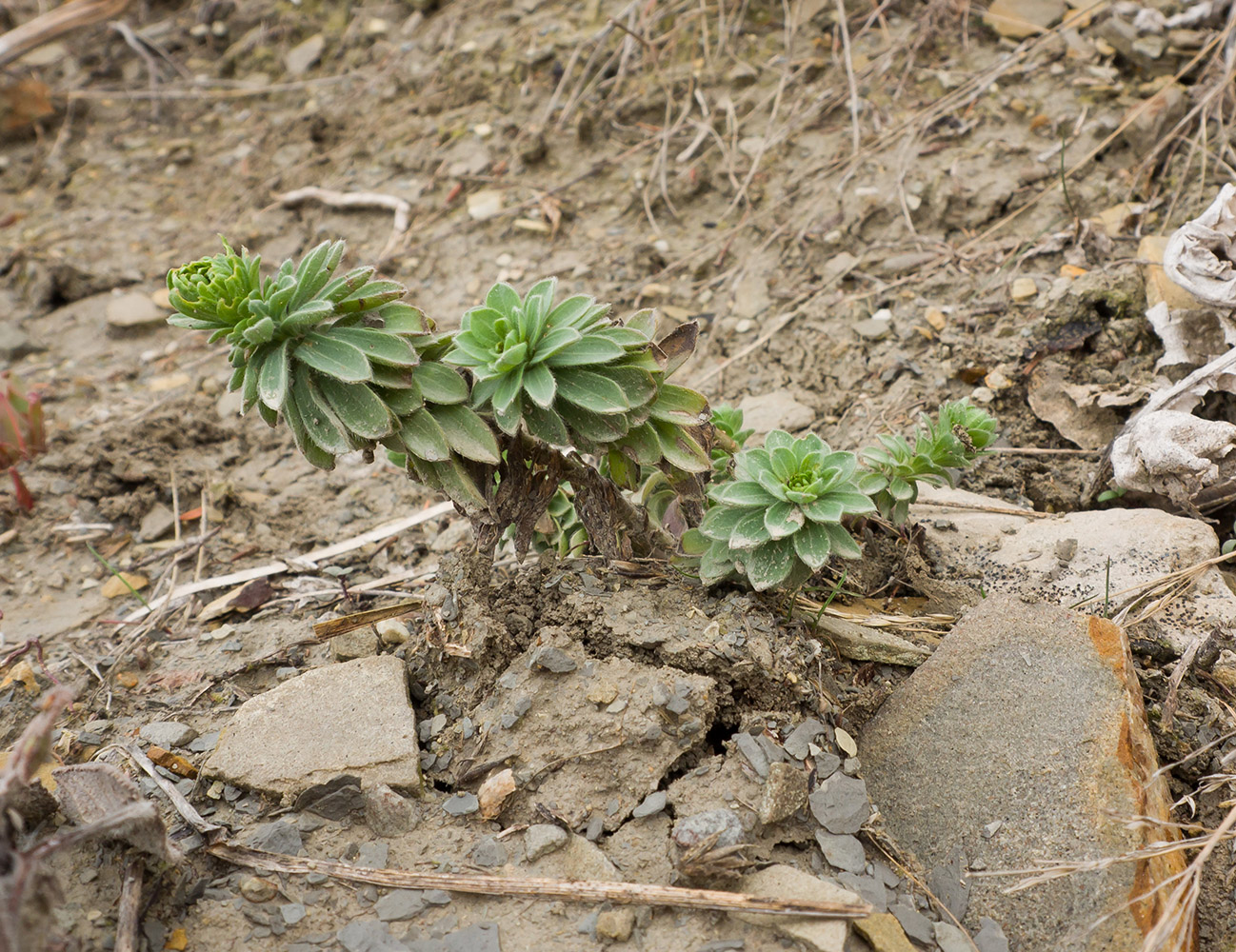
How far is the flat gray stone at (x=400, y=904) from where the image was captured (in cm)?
192

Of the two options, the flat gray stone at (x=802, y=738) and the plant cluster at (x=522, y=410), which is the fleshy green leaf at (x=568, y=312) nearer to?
the plant cluster at (x=522, y=410)

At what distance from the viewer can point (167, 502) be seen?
372 cm

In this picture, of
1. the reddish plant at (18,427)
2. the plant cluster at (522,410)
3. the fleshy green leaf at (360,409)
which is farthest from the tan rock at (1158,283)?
the reddish plant at (18,427)

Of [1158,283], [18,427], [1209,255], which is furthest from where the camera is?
[18,427]

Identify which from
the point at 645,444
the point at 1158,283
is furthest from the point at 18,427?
the point at 1158,283

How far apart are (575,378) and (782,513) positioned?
616 mm

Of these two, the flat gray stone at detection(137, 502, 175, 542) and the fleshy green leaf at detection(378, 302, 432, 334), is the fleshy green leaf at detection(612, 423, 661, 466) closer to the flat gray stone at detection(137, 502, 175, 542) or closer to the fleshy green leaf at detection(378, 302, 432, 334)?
the fleshy green leaf at detection(378, 302, 432, 334)

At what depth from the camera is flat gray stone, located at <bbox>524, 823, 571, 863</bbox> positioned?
2.04 meters

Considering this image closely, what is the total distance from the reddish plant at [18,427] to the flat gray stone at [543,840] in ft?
9.32

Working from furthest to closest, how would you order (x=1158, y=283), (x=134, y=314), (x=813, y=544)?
(x=134, y=314) < (x=1158, y=283) < (x=813, y=544)

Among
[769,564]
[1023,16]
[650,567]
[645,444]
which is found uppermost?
[1023,16]

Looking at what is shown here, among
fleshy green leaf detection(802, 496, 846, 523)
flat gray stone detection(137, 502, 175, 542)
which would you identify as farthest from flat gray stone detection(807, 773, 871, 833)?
flat gray stone detection(137, 502, 175, 542)

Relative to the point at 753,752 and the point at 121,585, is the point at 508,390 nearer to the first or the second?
the point at 753,752

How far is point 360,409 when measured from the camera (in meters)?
2.15
